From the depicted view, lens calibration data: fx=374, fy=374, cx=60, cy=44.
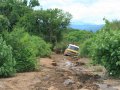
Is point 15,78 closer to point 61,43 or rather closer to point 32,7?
point 61,43

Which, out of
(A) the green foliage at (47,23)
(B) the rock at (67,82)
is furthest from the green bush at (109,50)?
(A) the green foliage at (47,23)

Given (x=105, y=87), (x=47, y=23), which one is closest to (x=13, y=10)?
(x=47, y=23)

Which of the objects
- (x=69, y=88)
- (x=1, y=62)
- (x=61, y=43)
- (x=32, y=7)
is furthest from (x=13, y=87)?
(x=32, y=7)

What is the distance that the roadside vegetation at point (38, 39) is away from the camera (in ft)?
76.0

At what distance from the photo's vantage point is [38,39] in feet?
153

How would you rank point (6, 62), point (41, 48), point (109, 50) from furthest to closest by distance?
point (41, 48), point (6, 62), point (109, 50)

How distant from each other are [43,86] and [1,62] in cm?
473

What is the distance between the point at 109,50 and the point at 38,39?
956 inches

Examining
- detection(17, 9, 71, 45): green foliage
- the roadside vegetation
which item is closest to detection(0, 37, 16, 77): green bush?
the roadside vegetation

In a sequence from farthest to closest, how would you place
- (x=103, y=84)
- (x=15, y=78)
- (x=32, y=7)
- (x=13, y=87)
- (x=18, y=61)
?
(x=32, y=7), (x=18, y=61), (x=15, y=78), (x=103, y=84), (x=13, y=87)

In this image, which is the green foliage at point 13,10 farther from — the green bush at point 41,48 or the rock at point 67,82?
the rock at point 67,82

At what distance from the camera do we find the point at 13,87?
18828 millimetres

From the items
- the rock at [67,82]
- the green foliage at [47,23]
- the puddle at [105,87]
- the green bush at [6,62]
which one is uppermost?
the green foliage at [47,23]

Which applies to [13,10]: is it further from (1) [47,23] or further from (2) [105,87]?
(2) [105,87]
